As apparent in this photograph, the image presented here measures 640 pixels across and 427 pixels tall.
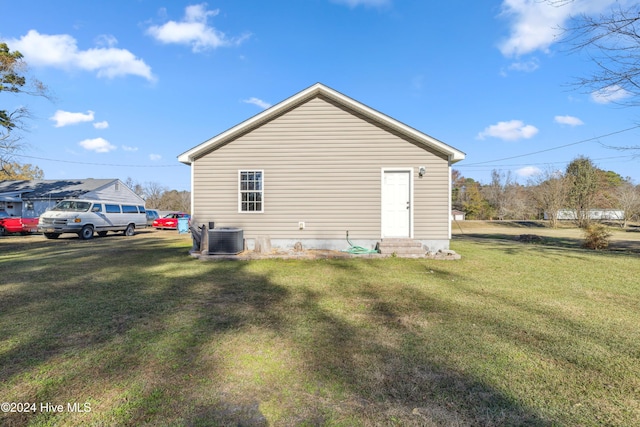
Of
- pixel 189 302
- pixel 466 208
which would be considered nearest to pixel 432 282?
pixel 189 302

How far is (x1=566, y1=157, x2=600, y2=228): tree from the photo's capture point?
25.9 metres

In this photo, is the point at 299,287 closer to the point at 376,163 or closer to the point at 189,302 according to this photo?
the point at 189,302

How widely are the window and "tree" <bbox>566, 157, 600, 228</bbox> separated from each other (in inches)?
1120

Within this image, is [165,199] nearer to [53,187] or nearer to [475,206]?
[53,187]

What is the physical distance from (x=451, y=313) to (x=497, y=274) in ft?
10.9

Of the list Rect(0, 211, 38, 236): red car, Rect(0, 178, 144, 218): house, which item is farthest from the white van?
Rect(0, 178, 144, 218): house

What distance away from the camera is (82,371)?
2.58m

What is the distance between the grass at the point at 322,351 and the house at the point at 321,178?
356 cm

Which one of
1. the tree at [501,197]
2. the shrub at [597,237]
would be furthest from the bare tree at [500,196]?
the shrub at [597,237]

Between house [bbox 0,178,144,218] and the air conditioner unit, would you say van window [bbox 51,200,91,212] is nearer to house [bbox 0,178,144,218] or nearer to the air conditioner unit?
house [bbox 0,178,144,218]

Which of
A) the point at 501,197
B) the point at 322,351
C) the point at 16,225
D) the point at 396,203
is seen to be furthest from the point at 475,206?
the point at 16,225

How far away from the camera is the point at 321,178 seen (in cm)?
947

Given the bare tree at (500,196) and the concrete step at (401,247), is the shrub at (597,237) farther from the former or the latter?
the bare tree at (500,196)

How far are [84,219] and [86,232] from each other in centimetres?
64
